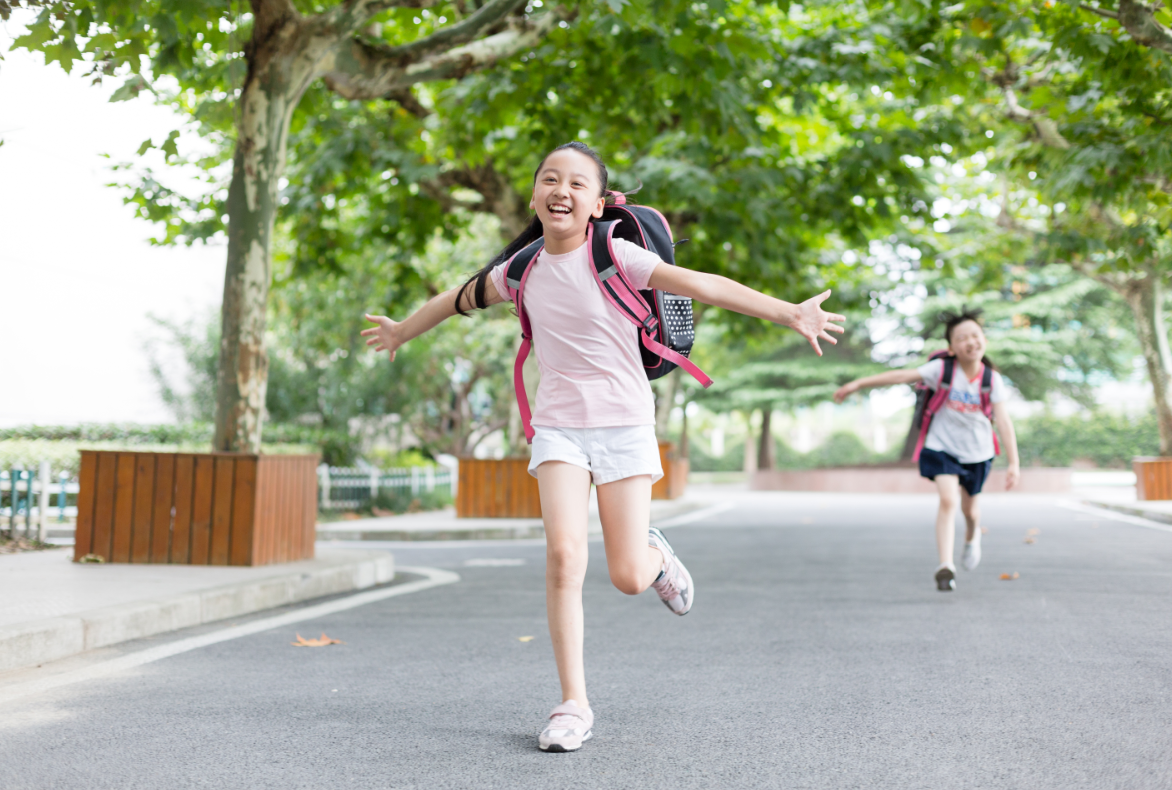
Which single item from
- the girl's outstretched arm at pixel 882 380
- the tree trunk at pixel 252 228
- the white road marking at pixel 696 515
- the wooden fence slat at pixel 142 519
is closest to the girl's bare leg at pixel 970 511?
the girl's outstretched arm at pixel 882 380

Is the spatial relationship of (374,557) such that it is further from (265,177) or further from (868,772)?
(868,772)

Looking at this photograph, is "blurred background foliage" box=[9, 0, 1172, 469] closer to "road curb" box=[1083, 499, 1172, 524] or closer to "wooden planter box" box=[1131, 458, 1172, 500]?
"wooden planter box" box=[1131, 458, 1172, 500]

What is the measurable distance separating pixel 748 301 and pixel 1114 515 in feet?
54.8

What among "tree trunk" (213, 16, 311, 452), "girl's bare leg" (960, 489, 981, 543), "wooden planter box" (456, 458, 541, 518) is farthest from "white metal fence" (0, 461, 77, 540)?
"girl's bare leg" (960, 489, 981, 543)

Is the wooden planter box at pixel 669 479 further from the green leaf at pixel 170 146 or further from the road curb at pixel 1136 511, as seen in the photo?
the green leaf at pixel 170 146

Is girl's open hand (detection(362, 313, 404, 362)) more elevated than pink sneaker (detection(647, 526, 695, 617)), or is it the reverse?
girl's open hand (detection(362, 313, 404, 362))

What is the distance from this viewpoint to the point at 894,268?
31.1 metres

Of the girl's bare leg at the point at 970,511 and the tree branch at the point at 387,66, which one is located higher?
the tree branch at the point at 387,66

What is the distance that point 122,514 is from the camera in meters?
7.95

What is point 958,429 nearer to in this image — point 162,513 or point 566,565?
point 566,565

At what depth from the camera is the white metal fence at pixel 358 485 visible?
1722 centimetres

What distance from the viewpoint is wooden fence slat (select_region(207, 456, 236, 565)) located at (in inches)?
309

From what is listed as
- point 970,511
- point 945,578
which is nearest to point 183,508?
point 945,578

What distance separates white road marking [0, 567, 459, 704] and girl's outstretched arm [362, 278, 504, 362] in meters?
1.96
